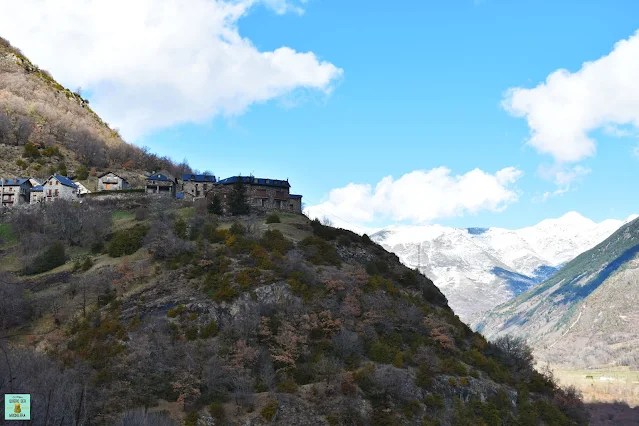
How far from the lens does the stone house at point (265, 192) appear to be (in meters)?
104

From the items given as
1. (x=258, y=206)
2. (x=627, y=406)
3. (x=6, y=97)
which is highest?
(x=6, y=97)

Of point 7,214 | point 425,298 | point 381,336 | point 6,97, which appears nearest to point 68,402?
point 381,336

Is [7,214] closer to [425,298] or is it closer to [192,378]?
[192,378]

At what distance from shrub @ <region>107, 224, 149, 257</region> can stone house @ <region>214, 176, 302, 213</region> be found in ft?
80.6

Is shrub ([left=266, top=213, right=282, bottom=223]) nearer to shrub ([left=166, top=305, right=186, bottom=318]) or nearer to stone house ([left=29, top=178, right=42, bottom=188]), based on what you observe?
shrub ([left=166, top=305, right=186, bottom=318])

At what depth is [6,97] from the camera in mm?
152625

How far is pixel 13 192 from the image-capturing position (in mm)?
105500

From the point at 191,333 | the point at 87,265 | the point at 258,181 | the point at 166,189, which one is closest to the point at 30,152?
the point at 166,189

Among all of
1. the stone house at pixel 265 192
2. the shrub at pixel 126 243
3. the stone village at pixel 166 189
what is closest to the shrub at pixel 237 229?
the shrub at pixel 126 243

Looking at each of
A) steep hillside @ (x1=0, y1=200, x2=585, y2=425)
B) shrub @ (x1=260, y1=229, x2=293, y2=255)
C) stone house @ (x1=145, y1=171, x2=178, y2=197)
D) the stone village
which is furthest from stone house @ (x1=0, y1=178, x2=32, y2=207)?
shrub @ (x1=260, y1=229, x2=293, y2=255)

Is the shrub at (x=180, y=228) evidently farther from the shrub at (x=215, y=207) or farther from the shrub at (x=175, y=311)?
the shrub at (x=175, y=311)

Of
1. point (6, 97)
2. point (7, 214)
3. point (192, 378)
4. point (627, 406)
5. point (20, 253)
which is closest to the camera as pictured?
point (192, 378)

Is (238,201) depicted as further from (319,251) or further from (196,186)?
(319,251)

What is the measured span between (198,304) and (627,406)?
18231 cm
